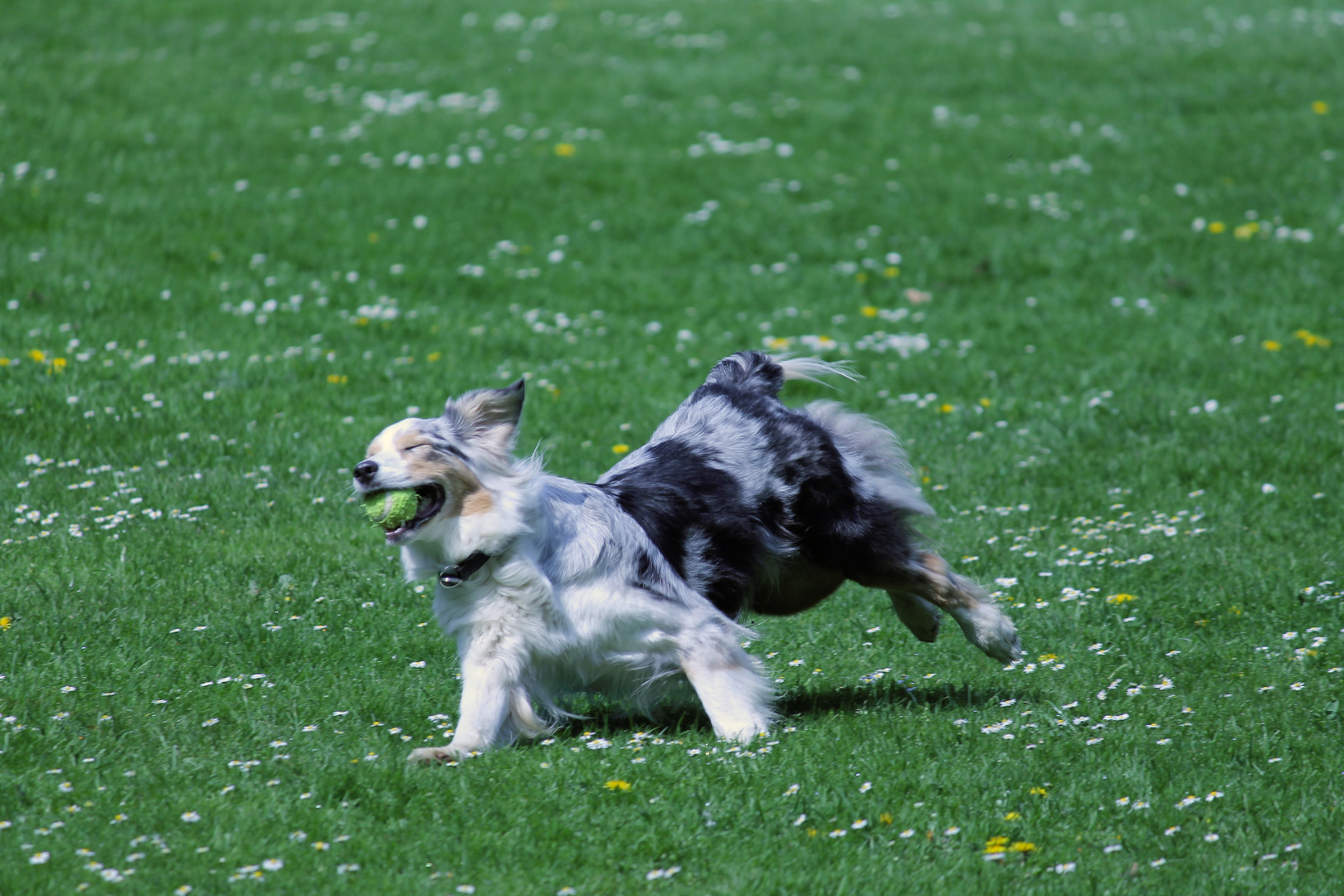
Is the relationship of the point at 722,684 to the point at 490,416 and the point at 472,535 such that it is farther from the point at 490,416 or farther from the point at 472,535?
the point at 490,416

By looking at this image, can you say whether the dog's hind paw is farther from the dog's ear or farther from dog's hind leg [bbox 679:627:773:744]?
the dog's ear

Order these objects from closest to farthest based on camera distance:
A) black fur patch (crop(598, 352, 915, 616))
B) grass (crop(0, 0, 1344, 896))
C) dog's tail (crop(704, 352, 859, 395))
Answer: grass (crop(0, 0, 1344, 896)) → black fur patch (crop(598, 352, 915, 616)) → dog's tail (crop(704, 352, 859, 395))

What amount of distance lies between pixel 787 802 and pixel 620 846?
0.59 m

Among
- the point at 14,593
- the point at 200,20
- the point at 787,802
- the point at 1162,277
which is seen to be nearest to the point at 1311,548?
the point at 787,802

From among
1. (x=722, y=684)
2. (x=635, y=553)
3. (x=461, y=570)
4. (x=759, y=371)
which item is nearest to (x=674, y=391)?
(x=759, y=371)

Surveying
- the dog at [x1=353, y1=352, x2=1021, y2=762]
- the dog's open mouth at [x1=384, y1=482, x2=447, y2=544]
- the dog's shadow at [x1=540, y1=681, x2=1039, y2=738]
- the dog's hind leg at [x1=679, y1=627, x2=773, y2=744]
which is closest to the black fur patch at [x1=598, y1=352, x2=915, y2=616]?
the dog at [x1=353, y1=352, x2=1021, y2=762]

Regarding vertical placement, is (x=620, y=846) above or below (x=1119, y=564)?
above

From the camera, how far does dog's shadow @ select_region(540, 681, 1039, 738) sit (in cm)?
545

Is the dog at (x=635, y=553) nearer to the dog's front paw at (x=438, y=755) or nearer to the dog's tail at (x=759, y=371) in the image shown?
the dog's front paw at (x=438, y=755)

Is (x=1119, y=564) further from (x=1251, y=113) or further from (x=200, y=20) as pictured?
(x=200, y=20)

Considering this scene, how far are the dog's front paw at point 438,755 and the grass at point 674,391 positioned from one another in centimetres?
14

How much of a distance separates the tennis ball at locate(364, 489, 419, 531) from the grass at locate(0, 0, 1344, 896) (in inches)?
33.0

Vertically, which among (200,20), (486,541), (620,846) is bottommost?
(620,846)

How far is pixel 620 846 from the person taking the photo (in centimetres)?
435
